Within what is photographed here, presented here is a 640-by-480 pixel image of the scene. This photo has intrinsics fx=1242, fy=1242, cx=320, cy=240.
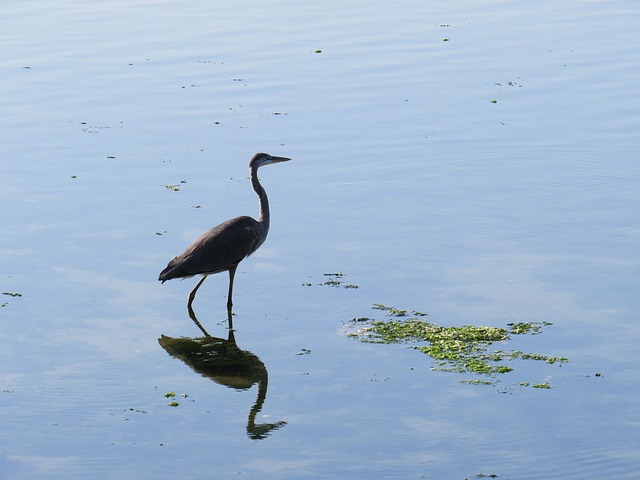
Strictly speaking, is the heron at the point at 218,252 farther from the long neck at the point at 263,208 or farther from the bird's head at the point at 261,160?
the bird's head at the point at 261,160

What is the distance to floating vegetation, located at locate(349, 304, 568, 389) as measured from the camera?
12133 millimetres

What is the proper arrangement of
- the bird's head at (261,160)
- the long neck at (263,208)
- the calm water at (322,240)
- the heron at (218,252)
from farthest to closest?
the bird's head at (261,160), the long neck at (263,208), the heron at (218,252), the calm water at (322,240)

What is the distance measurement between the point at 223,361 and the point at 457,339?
7.92 ft

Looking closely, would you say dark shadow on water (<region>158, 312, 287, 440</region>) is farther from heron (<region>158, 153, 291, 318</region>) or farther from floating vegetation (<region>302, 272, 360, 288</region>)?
A: floating vegetation (<region>302, 272, 360, 288</region>)

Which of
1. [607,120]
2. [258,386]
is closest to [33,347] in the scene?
[258,386]

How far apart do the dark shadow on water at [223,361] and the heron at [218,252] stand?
2.40 ft

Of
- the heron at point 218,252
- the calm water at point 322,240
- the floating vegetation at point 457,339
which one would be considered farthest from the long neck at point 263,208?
the floating vegetation at point 457,339

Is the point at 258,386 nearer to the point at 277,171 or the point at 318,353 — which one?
the point at 318,353

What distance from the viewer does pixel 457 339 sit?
12.7m

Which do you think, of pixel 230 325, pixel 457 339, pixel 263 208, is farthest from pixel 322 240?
pixel 457 339

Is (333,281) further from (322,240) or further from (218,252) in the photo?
(322,240)

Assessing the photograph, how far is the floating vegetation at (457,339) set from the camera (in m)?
12.1

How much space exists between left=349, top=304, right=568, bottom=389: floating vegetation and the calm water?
19 centimetres

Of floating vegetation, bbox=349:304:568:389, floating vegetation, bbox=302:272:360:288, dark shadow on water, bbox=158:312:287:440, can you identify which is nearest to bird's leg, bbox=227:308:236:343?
dark shadow on water, bbox=158:312:287:440
